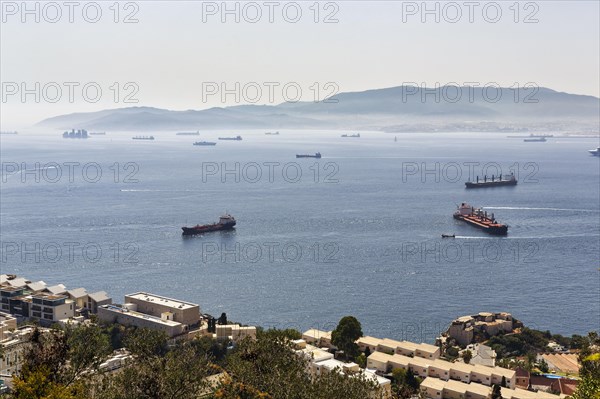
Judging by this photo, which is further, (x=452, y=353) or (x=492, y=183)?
(x=492, y=183)

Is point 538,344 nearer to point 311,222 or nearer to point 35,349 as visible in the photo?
point 35,349

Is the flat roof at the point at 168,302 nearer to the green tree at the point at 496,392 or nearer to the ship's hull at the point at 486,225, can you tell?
the green tree at the point at 496,392

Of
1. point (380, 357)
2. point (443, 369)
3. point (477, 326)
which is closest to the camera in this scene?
point (443, 369)

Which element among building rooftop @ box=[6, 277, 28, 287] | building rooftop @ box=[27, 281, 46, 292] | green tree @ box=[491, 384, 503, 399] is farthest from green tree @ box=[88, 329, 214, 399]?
building rooftop @ box=[6, 277, 28, 287]

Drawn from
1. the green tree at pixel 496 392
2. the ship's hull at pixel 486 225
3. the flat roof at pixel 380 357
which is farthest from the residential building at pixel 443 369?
the ship's hull at pixel 486 225

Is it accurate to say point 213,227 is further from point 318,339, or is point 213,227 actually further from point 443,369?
point 443,369

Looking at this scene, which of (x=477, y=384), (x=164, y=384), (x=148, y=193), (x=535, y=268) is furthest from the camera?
(x=148, y=193)

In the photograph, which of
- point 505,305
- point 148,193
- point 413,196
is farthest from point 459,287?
point 148,193

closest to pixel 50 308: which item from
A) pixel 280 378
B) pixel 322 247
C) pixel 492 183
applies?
pixel 280 378
